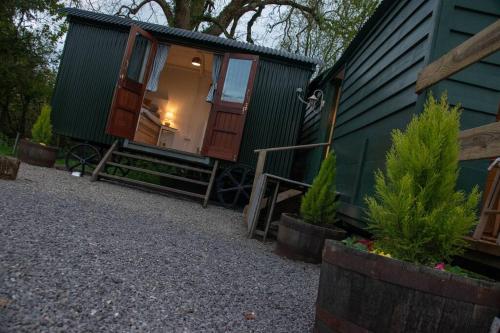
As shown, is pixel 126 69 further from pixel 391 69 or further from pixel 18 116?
pixel 18 116

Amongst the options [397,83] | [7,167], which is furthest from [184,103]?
[397,83]

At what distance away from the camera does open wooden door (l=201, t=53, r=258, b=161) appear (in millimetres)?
6754

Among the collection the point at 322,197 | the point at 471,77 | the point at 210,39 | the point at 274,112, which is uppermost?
the point at 210,39

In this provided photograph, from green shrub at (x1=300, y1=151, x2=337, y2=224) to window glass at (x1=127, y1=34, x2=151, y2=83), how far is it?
188 inches

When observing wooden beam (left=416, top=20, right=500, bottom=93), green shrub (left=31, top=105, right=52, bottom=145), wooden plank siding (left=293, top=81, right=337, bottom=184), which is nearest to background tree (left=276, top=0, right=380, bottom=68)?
wooden plank siding (left=293, top=81, right=337, bottom=184)

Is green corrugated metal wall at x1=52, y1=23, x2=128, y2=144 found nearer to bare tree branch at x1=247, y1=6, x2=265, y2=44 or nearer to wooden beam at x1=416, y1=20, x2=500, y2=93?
bare tree branch at x1=247, y1=6, x2=265, y2=44

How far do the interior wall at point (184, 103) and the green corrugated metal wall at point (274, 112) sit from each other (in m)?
4.24

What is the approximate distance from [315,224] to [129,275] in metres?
1.96

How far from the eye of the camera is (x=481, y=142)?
74.4 inches

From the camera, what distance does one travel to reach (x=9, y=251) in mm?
2035

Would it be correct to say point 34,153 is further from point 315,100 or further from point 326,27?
point 326,27

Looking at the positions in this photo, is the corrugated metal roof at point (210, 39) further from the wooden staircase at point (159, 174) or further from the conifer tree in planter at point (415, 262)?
the conifer tree in planter at point (415, 262)

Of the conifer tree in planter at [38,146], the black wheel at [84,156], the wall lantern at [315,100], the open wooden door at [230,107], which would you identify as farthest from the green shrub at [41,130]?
the wall lantern at [315,100]

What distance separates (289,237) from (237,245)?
540 mm
